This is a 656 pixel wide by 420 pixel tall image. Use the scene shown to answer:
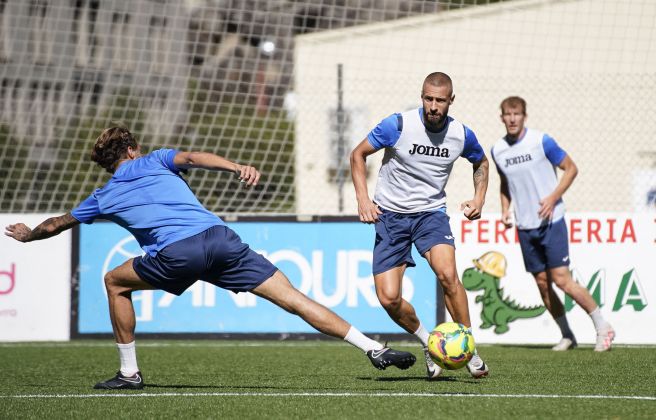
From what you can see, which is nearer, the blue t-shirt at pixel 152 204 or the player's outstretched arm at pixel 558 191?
the blue t-shirt at pixel 152 204

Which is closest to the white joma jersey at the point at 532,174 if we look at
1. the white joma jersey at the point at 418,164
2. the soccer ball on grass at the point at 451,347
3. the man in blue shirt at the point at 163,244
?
the white joma jersey at the point at 418,164

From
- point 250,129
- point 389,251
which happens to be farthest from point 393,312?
point 250,129

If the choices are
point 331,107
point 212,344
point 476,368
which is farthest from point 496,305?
point 331,107

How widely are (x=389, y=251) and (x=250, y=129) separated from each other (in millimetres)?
7204

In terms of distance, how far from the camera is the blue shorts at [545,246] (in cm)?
1031

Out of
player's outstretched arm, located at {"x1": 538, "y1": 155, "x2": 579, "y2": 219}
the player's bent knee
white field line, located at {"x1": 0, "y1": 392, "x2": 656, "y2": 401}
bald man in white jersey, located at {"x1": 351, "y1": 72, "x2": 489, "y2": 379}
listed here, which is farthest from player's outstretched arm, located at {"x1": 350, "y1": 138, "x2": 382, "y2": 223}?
player's outstretched arm, located at {"x1": 538, "y1": 155, "x2": 579, "y2": 219}

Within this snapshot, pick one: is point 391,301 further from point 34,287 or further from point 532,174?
point 34,287

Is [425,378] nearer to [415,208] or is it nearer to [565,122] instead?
[415,208]

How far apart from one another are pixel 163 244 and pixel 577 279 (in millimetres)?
5521

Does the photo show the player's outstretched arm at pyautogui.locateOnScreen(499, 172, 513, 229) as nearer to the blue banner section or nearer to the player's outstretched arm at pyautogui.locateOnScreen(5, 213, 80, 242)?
the blue banner section

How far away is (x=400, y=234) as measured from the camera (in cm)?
789

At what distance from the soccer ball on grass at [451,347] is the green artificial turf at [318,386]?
0.56ft

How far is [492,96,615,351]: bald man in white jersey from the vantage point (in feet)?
33.7

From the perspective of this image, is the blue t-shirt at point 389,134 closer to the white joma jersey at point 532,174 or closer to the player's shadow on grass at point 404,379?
the player's shadow on grass at point 404,379
